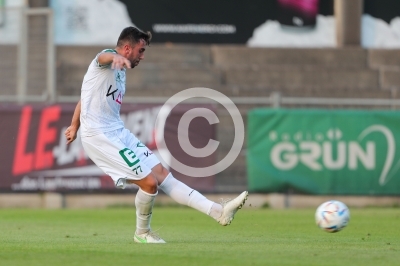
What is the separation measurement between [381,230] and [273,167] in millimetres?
6056

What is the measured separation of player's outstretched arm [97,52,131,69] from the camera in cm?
841

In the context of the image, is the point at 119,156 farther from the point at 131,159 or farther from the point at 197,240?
the point at 197,240

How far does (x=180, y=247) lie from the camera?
352 inches

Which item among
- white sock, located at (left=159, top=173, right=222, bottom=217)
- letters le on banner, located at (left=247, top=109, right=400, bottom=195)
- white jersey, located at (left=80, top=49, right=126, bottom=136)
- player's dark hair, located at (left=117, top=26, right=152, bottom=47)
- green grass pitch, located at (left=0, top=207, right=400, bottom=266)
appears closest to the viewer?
green grass pitch, located at (left=0, top=207, right=400, bottom=266)

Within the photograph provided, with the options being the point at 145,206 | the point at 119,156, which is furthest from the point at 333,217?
the point at 119,156

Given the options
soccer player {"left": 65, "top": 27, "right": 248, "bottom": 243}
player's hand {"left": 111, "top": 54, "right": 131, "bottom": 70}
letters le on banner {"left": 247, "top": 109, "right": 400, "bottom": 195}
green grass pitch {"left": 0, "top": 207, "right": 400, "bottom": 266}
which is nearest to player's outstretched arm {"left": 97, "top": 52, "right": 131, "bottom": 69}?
player's hand {"left": 111, "top": 54, "right": 131, "bottom": 70}

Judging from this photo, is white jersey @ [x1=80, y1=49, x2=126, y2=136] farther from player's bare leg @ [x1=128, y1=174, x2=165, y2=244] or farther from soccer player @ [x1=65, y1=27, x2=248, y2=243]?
player's bare leg @ [x1=128, y1=174, x2=165, y2=244]

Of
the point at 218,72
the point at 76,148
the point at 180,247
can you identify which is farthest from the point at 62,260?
→ the point at 218,72

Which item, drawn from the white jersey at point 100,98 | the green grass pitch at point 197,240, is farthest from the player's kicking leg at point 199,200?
the white jersey at point 100,98

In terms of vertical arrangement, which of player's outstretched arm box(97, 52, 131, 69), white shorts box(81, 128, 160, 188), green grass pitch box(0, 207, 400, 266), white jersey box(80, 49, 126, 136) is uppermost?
player's outstretched arm box(97, 52, 131, 69)

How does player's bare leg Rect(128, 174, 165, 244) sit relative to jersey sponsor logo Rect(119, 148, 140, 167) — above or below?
below

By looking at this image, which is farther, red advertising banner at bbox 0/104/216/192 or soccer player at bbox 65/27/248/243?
red advertising banner at bbox 0/104/216/192

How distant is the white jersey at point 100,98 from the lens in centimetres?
939

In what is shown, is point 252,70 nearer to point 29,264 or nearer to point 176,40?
point 176,40
